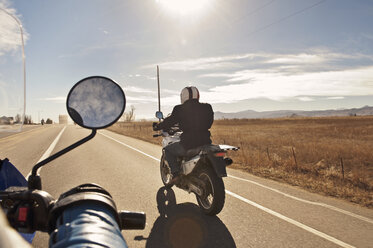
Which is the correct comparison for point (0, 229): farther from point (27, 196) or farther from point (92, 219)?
point (27, 196)

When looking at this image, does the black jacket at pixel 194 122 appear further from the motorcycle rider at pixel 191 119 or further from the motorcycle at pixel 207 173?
the motorcycle at pixel 207 173

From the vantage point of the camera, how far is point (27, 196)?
52.2 inches

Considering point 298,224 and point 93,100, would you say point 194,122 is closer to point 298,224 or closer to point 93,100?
point 298,224

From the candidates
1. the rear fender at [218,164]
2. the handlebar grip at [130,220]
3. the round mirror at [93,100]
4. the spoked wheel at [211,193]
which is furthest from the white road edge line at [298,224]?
the round mirror at [93,100]

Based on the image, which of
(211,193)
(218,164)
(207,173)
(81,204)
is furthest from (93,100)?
A: (211,193)

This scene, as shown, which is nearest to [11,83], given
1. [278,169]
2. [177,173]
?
[177,173]

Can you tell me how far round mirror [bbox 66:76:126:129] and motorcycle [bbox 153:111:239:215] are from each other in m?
2.89

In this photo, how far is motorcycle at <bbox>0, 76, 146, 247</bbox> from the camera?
2.98 feet

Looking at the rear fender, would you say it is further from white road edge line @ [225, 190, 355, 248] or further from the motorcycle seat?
white road edge line @ [225, 190, 355, 248]

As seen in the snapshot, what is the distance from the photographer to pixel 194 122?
5.13m

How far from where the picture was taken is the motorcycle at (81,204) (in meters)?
0.91

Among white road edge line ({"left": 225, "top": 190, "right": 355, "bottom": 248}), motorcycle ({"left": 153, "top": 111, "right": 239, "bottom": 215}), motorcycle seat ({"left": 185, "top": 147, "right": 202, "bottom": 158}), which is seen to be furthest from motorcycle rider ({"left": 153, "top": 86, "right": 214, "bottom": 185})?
white road edge line ({"left": 225, "top": 190, "right": 355, "bottom": 248})

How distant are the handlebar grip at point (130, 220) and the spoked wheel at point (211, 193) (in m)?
3.05

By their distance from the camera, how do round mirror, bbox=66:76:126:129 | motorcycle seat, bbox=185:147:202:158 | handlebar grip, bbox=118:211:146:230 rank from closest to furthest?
handlebar grip, bbox=118:211:146:230, round mirror, bbox=66:76:126:129, motorcycle seat, bbox=185:147:202:158
